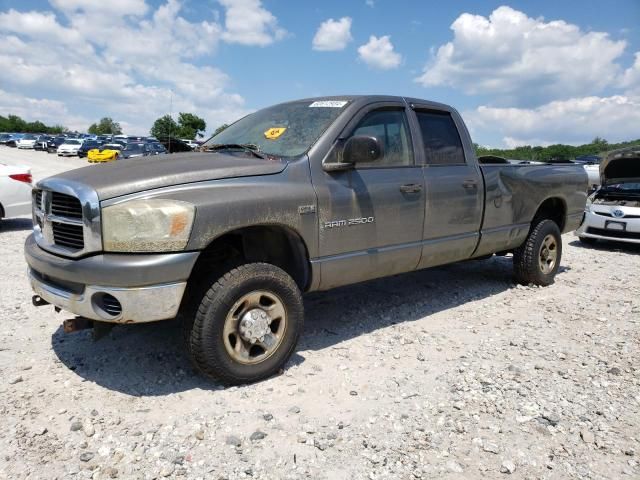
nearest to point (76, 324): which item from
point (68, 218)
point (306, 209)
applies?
point (68, 218)

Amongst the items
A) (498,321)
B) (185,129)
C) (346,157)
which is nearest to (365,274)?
(346,157)

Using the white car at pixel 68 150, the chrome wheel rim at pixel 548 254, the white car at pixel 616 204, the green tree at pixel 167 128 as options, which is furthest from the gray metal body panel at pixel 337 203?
the white car at pixel 68 150

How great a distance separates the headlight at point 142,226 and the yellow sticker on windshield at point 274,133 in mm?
1315

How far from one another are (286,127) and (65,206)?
1732mm

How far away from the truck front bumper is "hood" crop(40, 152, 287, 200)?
0.40m

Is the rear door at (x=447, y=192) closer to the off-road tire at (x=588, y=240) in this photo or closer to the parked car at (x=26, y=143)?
the off-road tire at (x=588, y=240)

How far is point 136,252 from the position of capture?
2.92m

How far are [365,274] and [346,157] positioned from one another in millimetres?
944

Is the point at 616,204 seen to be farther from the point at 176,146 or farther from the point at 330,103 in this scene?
the point at 176,146

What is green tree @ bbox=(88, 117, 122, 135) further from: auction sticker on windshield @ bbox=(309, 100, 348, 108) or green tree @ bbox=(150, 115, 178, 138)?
auction sticker on windshield @ bbox=(309, 100, 348, 108)

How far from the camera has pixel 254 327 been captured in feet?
10.8

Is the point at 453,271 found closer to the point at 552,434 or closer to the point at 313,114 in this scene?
the point at 313,114

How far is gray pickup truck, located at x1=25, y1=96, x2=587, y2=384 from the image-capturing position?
9.63ft

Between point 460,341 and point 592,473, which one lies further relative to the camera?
point 460,341
